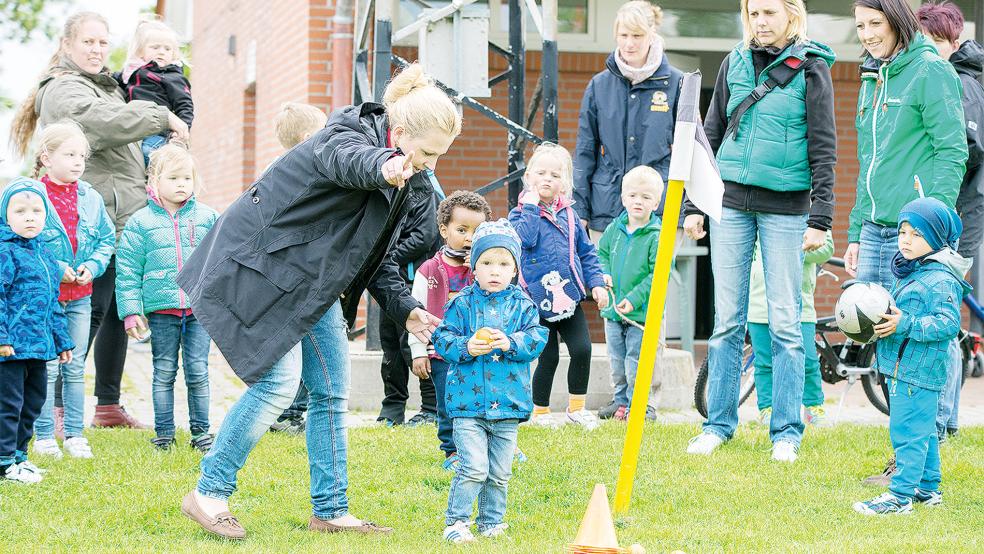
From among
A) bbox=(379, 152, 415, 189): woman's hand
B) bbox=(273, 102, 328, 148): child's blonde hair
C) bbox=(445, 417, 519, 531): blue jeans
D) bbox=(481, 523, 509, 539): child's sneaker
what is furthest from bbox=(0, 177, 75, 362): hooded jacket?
bbox=(379, 152, 415, 189): woman's hand

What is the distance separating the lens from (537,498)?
17.0ft

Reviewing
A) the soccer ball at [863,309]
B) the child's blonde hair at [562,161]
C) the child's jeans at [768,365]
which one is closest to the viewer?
the soccer ball at [863,309]

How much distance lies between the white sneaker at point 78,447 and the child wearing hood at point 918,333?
3719mm

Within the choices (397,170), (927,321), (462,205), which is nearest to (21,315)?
(462,205)

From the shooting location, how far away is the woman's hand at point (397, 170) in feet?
12.0

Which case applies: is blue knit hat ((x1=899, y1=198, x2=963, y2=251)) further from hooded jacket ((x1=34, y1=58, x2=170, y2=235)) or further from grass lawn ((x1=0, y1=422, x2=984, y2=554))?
hooded jacket ((x1=34, y1=58, x2=170, y2=235))

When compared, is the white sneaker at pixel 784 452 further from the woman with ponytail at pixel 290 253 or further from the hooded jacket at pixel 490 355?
the woman with ponytail at pixel 290 253

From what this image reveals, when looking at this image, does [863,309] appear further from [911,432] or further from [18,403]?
[18,403]

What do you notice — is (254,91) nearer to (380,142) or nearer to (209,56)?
(209,56)

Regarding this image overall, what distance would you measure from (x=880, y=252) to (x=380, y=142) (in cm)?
267

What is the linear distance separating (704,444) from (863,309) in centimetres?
154

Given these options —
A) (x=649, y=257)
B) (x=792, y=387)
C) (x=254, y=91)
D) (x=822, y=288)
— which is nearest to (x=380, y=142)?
(x=792, y=387)

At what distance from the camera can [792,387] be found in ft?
19.7

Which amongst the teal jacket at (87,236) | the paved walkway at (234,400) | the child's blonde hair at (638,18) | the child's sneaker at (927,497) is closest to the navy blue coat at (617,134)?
the child's blonde hair at (638,18)
